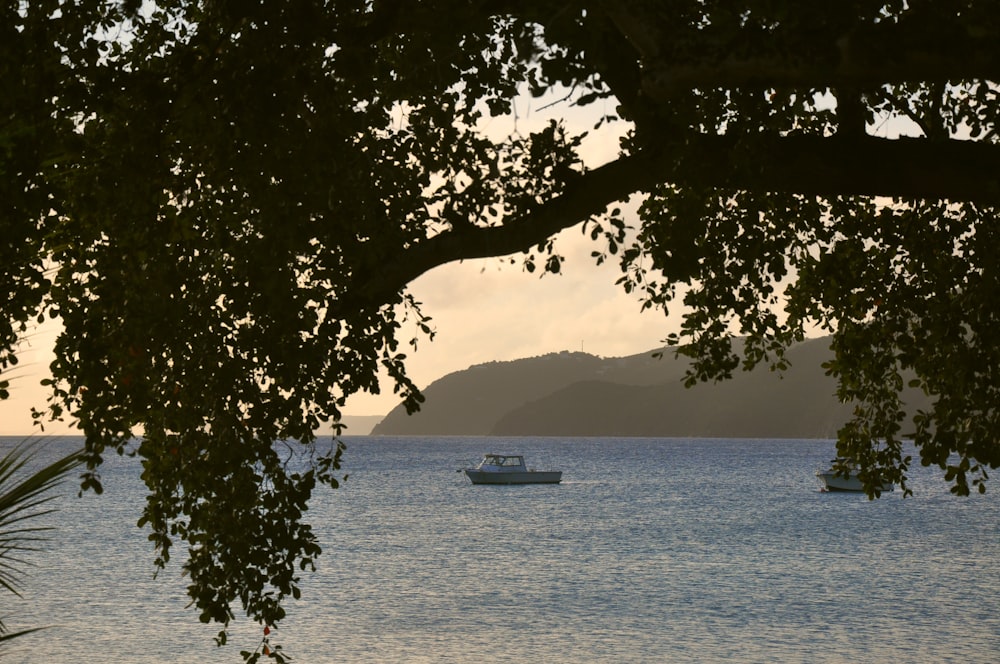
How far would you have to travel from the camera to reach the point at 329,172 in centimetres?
888

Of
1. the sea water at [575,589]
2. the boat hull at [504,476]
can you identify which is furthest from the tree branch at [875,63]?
the boat hull at [504,476]

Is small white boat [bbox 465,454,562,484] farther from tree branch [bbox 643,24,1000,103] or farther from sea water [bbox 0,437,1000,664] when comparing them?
tree branch [bbox 643,24,1000,103]

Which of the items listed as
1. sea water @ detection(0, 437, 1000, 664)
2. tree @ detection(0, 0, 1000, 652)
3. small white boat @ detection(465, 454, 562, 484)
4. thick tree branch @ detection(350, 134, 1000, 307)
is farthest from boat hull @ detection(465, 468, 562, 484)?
thick tree branch @ detection(350, 134, 1000, 307)

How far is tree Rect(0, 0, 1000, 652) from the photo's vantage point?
7.51 m

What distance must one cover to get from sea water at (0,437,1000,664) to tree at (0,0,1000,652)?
22.0 ft

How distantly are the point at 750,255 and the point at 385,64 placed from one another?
3.63 meters

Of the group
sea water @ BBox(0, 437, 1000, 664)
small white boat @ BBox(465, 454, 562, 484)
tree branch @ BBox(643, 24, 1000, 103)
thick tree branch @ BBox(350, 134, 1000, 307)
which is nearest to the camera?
tree branch @ BBox(643, 24, 1000, 103)

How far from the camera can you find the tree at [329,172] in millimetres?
7512

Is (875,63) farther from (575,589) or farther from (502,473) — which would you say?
(502,473)

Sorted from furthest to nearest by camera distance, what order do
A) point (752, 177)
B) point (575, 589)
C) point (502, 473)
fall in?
1. point (502, 473)
2. point (575, 589)
3. point (752, 177)

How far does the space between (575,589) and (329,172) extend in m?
40.8

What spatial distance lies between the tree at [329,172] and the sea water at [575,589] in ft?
22.0

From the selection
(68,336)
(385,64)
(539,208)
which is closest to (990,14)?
(539,208)

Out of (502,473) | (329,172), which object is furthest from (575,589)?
(502,473)
